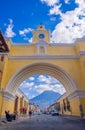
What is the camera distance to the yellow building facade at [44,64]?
1738 centimetres

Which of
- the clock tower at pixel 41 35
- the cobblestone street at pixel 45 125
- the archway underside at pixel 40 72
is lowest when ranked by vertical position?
the cobblestone street at pixel 45 125

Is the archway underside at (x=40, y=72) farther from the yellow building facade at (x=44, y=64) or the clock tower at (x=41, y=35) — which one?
the clock tower at (x=41, y=35)

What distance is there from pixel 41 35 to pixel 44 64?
15.3 feet

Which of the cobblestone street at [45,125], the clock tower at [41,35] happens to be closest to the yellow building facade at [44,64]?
the clock tower at [41,35]

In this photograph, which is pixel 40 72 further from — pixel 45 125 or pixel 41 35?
pixel 45 125

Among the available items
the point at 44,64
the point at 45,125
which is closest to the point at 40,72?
the point at 44,64

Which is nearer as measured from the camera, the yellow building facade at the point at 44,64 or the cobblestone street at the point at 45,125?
the cobblestone street at the point at 45,125

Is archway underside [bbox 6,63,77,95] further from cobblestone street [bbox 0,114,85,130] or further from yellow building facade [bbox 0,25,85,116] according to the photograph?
cobblestone street [bbox 0,114,85,130]

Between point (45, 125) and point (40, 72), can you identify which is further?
point (40, 72)

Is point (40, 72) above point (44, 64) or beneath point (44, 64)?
beneath

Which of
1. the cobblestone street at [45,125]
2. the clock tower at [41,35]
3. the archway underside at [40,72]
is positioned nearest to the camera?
the cobblestone street at [45,125]

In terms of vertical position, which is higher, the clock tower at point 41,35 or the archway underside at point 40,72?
the clock tower at point 41,35

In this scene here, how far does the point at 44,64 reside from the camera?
18.6 m

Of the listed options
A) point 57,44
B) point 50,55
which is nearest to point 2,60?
point 50,55
